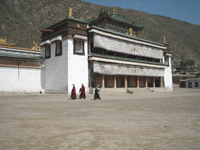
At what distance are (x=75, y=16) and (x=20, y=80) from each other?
265ft

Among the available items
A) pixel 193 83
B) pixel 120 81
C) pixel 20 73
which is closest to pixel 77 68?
pixel 20 73

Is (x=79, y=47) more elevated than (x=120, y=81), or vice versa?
(x=79, y=47)

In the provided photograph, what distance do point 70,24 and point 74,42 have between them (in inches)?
85.3

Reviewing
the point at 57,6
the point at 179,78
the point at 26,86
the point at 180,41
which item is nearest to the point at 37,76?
the point at 26,86

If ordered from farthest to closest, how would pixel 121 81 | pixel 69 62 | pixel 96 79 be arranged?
pixel 121 81 < pixel 96 79 < pixel 69 62

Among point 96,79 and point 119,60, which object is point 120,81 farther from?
point 96,79

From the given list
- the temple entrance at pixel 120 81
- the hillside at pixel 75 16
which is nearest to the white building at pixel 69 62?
the temple entrance at pixel 120 81

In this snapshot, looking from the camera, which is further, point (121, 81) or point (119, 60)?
point (121, 81)

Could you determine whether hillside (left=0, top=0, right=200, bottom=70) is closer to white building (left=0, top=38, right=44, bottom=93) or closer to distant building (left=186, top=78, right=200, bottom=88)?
distant building (left=186, top=78, right=200, bottom=88)

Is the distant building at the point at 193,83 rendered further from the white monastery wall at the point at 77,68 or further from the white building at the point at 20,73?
the white building at the point at 20,73

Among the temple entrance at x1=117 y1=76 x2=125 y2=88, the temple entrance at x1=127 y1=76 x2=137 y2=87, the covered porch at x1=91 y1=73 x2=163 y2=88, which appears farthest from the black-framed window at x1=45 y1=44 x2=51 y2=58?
the temple entrance at x1=127 y1=76 x2=137 y2=87

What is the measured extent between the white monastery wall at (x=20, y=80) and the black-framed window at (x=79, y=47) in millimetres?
5831

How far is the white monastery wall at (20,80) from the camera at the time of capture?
20528 mm

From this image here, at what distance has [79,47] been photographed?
74.0 feet
